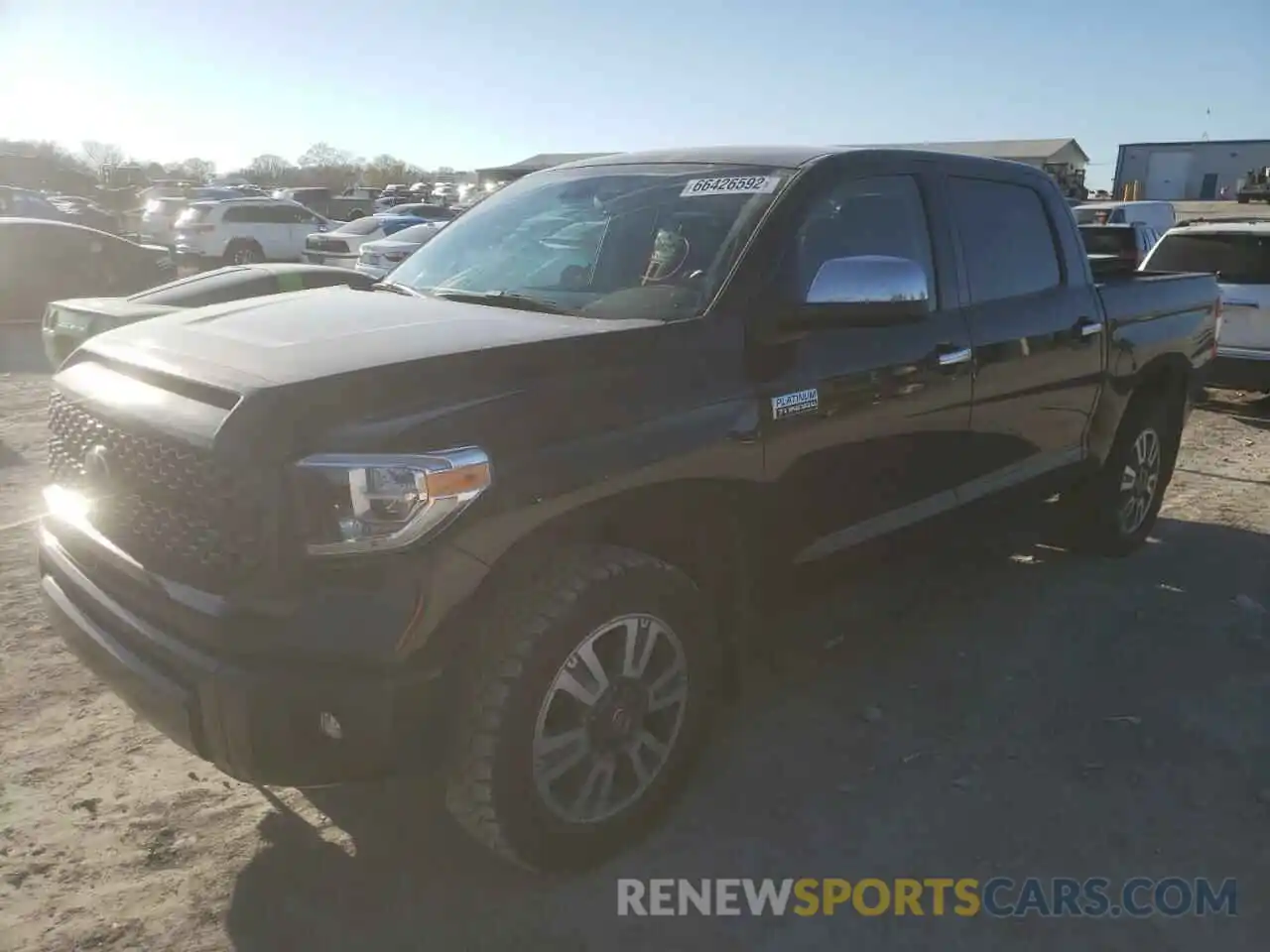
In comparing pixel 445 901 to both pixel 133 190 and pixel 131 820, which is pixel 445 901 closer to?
pixel 131 820

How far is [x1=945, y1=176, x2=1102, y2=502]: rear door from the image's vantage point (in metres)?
4.07

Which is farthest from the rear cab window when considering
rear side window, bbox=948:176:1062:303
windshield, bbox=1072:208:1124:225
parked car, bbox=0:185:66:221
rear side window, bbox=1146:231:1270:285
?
parked car, bbox=0:185:66:221

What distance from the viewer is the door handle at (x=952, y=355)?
376 cm

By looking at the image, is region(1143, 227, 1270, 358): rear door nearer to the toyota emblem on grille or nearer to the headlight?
the headlight

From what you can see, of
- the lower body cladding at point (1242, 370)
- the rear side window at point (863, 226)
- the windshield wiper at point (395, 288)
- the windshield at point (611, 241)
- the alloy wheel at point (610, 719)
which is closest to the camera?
the alloy wheel at point (610, 719)

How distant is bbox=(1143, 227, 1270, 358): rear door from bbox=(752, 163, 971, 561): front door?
21.0ft

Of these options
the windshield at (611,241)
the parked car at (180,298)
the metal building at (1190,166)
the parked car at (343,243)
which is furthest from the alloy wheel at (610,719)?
the metal building at (1190,166)

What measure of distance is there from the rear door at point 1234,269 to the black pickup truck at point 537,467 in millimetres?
6314

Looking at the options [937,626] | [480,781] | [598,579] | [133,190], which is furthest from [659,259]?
[133,190]

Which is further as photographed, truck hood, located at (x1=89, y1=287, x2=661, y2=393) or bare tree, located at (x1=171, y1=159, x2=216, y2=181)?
bare tree, located at (x1=171, y1=159, x2=216, y2=181)

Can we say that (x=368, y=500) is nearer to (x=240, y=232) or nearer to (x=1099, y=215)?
(x=1099, y=215)

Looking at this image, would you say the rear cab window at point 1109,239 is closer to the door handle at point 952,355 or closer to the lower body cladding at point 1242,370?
the lower body cladding at point 1242,370

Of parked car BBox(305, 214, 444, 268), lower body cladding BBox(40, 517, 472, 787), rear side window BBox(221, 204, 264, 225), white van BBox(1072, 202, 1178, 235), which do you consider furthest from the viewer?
rear side window BBox(221, 204, 264, 225)

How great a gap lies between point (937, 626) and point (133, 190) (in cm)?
5527
